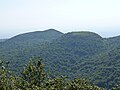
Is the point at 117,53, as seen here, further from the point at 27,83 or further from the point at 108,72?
the point at 27,83

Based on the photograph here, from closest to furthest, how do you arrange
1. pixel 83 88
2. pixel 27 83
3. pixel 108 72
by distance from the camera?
1. pixel 83 88
2. pixel 27 83
3. pixel 108 72

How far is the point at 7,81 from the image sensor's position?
116ft

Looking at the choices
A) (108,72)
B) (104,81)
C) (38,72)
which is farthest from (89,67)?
(38,72)

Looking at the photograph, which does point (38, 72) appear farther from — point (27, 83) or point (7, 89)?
point (7, 89)

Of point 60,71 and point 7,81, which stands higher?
point 7,81

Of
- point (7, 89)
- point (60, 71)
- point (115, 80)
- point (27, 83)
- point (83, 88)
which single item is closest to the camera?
point (7, 89)

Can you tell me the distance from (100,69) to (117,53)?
27433 millimetres

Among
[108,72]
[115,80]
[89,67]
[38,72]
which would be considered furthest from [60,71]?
[38,72]

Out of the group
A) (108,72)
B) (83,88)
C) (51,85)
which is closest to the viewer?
(83,88)

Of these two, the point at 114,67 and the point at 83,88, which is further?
the point at 114,67

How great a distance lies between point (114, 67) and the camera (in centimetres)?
17312

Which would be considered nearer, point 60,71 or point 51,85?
point 51,85

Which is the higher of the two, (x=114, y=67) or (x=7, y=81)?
(x=7, y=81)

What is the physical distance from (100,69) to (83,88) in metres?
142
